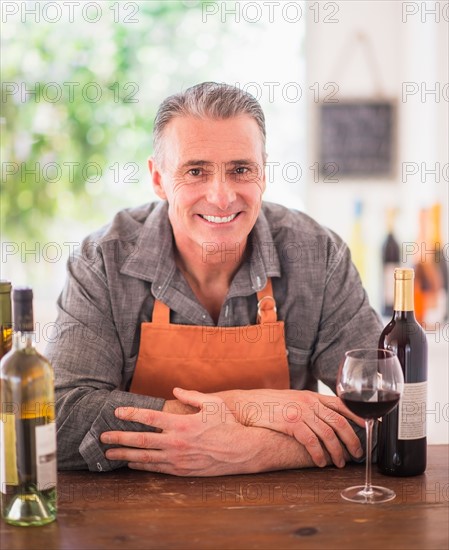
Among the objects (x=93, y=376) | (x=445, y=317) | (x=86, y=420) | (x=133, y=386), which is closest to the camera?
(x=86, y=420)

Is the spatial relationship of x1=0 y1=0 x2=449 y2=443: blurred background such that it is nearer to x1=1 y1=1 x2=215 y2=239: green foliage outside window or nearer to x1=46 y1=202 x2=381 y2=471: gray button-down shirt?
x1=1 y1=1 x2=215 y2=239: green foliage outside window

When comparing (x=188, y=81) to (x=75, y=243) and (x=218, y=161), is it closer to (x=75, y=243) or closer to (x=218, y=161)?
(x=75, y=243)

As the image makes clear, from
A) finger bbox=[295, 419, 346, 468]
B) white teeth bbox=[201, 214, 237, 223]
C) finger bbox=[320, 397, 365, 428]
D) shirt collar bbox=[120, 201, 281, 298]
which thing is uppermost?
white teeth bbox=[201, 214, 237, 223]

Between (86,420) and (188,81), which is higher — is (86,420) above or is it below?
below

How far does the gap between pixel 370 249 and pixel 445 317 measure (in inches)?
15.7

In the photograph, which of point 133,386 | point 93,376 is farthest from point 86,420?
point 133,386

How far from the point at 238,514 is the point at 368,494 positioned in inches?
9.0

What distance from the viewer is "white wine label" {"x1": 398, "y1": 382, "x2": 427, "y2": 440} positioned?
4.72ft

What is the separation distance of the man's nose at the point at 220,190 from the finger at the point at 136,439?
1.84 feet

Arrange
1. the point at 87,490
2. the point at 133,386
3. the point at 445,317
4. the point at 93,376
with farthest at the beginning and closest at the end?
the point at 445,317
the point at 133,386
the point at 93,376
the point at 87,490

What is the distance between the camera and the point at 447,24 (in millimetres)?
3045

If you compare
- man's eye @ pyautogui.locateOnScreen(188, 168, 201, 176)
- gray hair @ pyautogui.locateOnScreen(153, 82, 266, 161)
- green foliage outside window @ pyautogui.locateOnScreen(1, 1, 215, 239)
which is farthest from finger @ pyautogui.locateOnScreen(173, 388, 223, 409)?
green foliage outside window @ pyautogui.locateOnScreen(1, 1, 215, 239)

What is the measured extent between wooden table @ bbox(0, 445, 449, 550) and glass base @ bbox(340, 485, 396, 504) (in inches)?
0.6

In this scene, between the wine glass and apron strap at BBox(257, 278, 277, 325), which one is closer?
the wine glass
